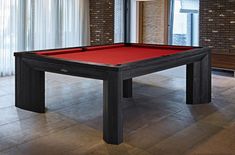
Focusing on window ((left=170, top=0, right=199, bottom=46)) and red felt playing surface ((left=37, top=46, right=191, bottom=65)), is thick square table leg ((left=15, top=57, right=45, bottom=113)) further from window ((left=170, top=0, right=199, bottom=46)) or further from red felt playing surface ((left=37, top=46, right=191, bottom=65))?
window ((left=170, top=0, right=199, bottom=46))

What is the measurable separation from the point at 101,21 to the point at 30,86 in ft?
15.5

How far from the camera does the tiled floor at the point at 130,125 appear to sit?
2941 mm

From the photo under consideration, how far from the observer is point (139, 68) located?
3303 millimetres

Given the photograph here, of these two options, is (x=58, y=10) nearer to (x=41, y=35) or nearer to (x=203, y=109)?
(x=41, y=35)

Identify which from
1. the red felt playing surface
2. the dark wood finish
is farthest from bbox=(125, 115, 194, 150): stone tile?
the dark wood finish

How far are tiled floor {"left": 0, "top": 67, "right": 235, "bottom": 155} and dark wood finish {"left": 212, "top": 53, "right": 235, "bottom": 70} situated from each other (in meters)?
1.70

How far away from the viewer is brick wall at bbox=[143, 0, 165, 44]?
30.6 ft

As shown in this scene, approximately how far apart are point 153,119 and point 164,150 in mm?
975

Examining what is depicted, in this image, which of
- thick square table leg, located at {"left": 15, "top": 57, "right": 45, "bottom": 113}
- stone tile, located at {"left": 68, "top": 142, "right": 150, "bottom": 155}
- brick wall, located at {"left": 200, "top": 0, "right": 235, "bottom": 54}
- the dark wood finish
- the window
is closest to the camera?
stone tile, located at {"left": 68, "top": 142, "right": 150, "bottom": 155}

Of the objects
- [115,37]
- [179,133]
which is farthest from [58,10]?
[179,133]

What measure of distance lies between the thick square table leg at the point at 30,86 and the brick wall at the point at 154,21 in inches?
234

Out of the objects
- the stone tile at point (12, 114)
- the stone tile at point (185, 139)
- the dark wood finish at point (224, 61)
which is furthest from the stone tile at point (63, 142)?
the dark wood finish at point (224, 61)

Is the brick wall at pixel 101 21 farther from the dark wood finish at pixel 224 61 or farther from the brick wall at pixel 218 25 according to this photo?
the dark wood finish at pixel 224 61

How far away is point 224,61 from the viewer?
7121 mm
